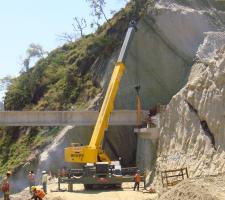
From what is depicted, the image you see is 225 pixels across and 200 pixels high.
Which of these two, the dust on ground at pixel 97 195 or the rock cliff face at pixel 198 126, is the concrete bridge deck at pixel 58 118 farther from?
the dust on ground at pixel 97 195

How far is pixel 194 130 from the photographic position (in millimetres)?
32312

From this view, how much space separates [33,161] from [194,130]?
16.1 m

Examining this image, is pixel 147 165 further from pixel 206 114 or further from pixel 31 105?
pixel 31 105

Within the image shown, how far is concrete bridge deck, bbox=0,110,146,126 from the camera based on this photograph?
129 feet

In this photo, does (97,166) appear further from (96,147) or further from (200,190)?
(200,190)

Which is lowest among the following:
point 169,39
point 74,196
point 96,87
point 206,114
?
point 74,196

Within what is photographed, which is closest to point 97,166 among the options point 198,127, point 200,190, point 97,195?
point 97,195

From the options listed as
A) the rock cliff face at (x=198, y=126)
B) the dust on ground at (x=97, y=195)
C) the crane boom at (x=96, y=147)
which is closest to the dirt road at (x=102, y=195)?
the dust on ground at (x=97, y=195)

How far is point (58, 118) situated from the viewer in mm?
40031

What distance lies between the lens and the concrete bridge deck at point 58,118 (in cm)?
3931

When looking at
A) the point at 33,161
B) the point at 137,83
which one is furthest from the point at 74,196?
the point at 137,83

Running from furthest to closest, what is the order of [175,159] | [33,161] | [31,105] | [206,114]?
1. [31,105]
2. [33,161]
3. [175,159]
4. [206,114]

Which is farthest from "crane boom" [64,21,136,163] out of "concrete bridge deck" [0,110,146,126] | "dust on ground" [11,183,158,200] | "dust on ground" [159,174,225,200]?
"dust on ground" [159,174,225,200]

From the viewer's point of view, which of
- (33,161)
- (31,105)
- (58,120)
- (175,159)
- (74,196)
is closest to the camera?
(74,196)
